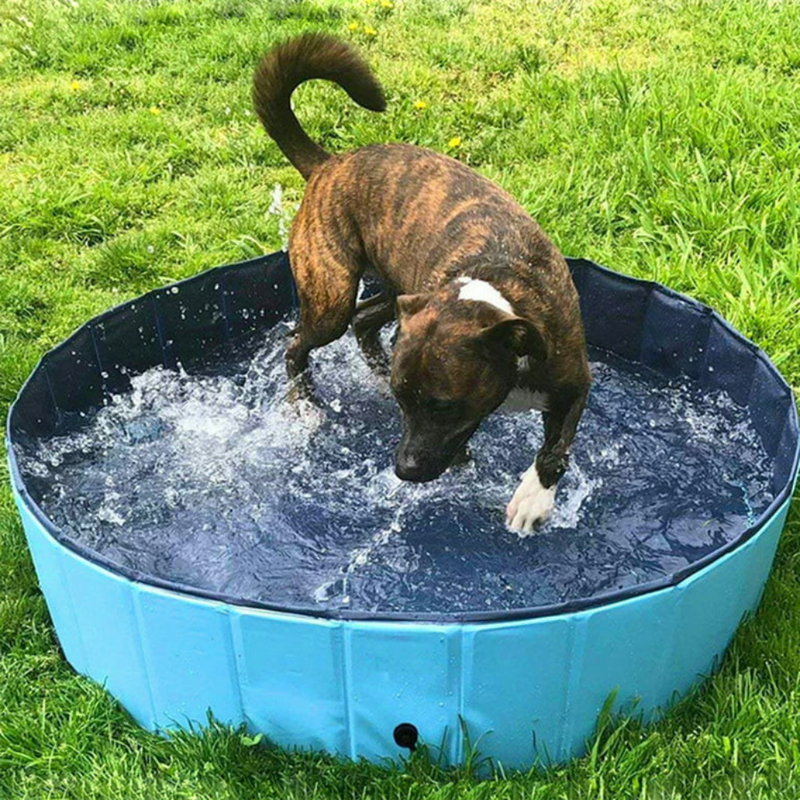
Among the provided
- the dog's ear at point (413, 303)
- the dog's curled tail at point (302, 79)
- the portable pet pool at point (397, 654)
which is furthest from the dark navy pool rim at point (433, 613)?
the dog's ear at point (413, 303)

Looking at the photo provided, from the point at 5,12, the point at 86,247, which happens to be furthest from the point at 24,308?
the point at 5,12

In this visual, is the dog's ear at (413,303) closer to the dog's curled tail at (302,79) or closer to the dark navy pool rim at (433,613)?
the dark navy pool rim at (433,613)

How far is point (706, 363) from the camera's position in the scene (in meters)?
4.44

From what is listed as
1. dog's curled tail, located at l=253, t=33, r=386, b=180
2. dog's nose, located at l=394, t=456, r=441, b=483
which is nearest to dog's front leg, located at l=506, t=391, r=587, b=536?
dog's nose, located at l=394, t=456, r=441, b=483

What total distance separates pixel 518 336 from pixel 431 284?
63cm

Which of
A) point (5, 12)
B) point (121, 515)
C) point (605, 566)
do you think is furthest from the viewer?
point (5, 12)

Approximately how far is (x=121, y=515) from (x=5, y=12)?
631 cm

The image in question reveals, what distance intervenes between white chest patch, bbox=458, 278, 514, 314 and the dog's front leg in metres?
0.45

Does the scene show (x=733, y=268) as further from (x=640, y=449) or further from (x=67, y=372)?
(x=67, y=372)

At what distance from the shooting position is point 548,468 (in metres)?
3.56

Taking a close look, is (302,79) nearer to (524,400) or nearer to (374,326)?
(374,326)

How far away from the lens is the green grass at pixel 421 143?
2.79 meters

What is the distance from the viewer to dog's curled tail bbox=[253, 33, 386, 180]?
391cm

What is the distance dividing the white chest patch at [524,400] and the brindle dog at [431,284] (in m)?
0.01
